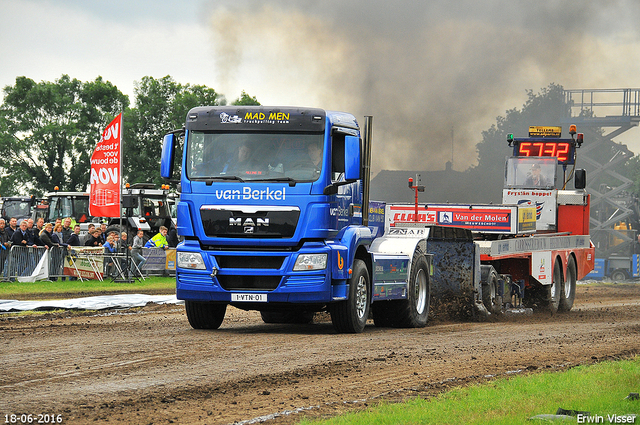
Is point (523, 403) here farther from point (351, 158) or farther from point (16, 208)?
point (16, 208)

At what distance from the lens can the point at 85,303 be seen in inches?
684

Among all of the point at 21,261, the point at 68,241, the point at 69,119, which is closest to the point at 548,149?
the point at 68,241

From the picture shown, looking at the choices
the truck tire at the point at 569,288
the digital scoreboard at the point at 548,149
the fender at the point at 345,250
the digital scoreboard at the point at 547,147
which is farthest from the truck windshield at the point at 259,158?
the digital scoreboard at the point at 548,149

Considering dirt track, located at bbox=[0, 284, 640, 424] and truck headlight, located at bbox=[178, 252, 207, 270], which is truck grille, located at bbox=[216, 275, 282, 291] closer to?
truck headlight, located at bbox=[178, 252, 207, 270]

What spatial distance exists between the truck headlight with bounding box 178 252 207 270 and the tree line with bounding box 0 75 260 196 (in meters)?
42.9

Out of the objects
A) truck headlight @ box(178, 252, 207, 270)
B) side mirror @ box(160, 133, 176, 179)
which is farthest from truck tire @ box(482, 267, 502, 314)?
side mirror @ box(160, 133, 176, 179)

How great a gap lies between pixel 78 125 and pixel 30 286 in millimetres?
37667

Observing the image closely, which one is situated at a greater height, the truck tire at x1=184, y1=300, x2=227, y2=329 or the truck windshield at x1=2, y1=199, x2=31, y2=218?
the truck windshield at x1=2, y1=199, x2=31, y2=218

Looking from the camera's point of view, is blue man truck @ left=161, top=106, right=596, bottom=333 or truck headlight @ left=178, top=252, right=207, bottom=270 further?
truck headlight @ left=178, top=252, right=207, bottom=270

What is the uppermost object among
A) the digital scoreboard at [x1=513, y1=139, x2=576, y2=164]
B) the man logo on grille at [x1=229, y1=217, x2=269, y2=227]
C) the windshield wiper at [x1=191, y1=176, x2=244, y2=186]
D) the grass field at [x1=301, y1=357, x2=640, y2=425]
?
the digital scoreboard at [x1=513, y1=139, x2=576, y2=164]

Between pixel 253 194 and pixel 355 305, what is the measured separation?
2.26m

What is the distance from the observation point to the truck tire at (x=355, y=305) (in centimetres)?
1273

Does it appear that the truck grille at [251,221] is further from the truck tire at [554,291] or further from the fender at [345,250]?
the truck tire at [554,291]

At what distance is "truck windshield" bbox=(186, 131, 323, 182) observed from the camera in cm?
1228
